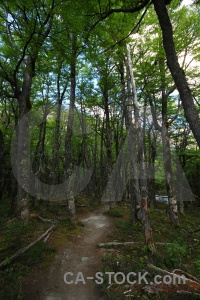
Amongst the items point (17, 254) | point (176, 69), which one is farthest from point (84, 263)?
point (176, 69)

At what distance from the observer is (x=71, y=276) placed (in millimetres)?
5172

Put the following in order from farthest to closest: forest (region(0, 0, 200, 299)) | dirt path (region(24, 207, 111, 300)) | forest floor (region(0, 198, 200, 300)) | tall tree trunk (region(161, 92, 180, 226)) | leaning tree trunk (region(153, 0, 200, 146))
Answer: tall tree trunk (region(161, 92, 180, 226))
forest (region(0, 0, 200, 299))
dirt path (region(24, 207, 111, 300))
forest floor (region(0, 198, 200, 300))
leaning tree trunk (region(153, 0, 200, 146))

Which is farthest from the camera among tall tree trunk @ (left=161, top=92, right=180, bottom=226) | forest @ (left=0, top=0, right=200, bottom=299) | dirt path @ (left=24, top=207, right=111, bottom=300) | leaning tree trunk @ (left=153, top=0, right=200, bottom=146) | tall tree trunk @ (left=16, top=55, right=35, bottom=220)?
tall tree trunk @ (left=161, top=92, right=180, bottom=226)

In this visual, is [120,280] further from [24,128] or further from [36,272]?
[24,128]

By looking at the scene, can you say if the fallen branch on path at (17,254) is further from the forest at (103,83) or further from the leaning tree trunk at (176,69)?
the leaning tree trunk at (176,69)

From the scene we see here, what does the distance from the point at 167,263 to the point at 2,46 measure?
42.3ft

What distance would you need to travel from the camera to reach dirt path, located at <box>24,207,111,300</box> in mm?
4324

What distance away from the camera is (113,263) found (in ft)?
18.3

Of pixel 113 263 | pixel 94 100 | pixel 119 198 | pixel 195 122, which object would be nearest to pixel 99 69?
pixel 94 100

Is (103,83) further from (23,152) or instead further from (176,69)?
(176,69)

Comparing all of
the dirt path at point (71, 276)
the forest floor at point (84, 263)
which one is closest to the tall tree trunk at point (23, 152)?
the forest floor at point (84, 263)

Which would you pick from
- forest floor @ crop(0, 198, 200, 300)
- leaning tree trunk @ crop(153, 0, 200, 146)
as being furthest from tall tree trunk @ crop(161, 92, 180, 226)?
leaning tree trunk @ crop(153, 0, 200, 146)

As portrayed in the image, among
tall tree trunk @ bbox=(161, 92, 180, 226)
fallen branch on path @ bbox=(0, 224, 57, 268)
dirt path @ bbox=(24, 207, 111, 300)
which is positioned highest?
tall tree trunk @ bbox=(161, 92, 180, 226)

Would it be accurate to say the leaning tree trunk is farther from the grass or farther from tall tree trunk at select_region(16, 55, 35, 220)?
tall tree trunk at select_region(16, 55, 35, 220)
